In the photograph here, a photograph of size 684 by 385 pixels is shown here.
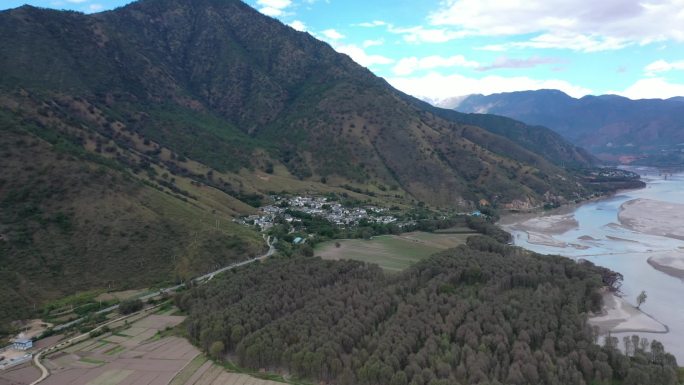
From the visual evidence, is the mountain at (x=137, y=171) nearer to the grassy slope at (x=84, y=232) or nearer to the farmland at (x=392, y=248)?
the grassy slope at (x=84, y=232)

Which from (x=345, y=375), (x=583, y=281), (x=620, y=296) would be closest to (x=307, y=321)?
(x=345, y=375)

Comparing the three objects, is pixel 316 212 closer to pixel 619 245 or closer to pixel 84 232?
pixel 84 232

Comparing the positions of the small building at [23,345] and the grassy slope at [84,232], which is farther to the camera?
the grassy slope at [84,232]

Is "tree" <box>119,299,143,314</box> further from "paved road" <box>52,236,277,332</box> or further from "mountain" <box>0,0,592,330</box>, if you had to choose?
"mountain" <box>0,0,592,330</box>

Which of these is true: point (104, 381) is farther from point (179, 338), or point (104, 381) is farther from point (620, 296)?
point (620, 296)

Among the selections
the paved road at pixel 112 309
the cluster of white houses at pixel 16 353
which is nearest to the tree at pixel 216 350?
the paved road at pixel 112 309

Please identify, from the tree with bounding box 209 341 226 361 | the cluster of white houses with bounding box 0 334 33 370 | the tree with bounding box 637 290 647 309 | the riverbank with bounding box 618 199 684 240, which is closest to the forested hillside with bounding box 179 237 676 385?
the tree with bounding box 209 341 226 361

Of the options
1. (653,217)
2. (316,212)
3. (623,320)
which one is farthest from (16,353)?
(653,217)
